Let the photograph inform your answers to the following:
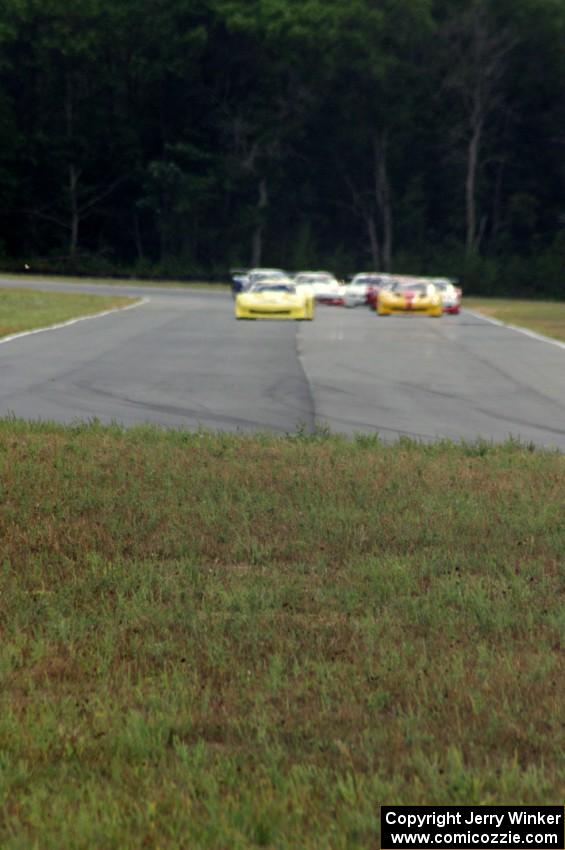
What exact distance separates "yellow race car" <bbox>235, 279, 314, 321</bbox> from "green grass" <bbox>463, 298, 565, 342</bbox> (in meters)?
6.94

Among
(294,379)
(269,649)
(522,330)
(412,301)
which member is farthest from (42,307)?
(269,649)

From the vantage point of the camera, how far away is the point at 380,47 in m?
99.2

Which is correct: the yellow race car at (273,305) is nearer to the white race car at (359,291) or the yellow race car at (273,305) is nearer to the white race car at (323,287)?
the white race car at (359,291)

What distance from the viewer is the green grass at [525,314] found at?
47438 millimetres

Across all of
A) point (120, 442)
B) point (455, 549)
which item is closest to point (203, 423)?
point (120, 442)

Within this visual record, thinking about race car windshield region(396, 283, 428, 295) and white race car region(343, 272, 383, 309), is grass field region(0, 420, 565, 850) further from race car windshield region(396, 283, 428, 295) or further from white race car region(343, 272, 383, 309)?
white race car region(343, 272, 383, 309)

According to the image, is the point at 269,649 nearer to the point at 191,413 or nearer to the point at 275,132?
the point at 191,413

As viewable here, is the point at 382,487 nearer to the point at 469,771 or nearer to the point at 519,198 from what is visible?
the point at 469,771

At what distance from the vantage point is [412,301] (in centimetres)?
5550

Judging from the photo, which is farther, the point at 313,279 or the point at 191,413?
the point at 313,279

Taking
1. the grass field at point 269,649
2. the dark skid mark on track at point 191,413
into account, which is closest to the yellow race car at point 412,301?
the dark skid mark on track at point 191,413

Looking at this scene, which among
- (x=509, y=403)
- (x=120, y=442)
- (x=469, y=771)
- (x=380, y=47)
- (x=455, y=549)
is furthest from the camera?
(x=380, y=47)

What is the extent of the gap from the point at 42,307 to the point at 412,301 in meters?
13.0

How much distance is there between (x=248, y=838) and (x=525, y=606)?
3.72 meters
